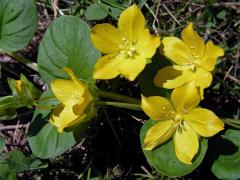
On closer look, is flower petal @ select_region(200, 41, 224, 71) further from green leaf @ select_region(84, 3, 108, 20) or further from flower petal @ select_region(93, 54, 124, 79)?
green leaf @ select_region(84, 3, 108, 20)

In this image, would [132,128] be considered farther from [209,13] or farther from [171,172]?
[209,13]

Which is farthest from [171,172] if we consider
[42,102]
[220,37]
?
[220,37]

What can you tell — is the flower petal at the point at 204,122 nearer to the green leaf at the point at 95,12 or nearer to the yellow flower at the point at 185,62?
the yellow flower at the point at 185,62

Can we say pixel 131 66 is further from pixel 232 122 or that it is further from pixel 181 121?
pixel 232 122

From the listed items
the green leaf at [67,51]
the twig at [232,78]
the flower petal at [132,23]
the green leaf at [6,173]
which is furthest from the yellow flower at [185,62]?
the green leaf at [6,173]

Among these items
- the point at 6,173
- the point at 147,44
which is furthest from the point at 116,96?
the point at 6,173

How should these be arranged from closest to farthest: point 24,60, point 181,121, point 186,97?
point 186,97, point 181,121, point 24,60
